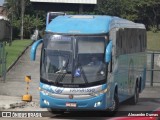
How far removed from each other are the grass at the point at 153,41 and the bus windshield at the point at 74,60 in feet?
193

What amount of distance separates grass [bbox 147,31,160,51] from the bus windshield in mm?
58778

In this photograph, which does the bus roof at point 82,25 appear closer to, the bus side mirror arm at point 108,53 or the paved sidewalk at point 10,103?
the bus side mirror arm at point 108,53

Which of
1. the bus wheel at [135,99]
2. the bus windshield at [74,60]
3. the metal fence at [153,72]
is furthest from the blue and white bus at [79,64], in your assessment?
the metal fence at [153,72]

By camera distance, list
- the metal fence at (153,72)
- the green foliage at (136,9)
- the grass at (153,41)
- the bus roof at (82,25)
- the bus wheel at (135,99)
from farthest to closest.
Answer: the green foliage at (136,9), the grass at (153,41), the metal fence at (153,72), the bus wheel at (135,99), the bus roof at (82,25)

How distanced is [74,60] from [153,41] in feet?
224

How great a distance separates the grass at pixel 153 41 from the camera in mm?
78312

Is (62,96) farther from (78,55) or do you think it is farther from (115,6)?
(115,6)

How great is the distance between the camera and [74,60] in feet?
56.0

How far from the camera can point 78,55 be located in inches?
674

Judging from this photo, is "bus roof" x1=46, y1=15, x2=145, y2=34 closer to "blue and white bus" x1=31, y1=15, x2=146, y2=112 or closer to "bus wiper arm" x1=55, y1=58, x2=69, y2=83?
"blue and white bus" x1=31, y1=15, x2=146, y2=112

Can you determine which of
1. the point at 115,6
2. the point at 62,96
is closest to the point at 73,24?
the point at 62,96

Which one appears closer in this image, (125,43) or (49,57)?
(49,57)

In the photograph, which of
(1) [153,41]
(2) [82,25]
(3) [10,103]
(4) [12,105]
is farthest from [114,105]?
(1) [153,41]

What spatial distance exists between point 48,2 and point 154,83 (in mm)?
→ 55244
